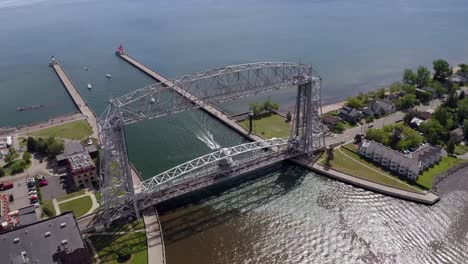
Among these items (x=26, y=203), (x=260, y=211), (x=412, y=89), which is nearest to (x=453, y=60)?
(x=412, y=89)

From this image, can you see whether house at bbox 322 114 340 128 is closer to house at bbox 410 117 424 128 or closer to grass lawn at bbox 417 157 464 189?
house at bbox 410 117 424 128

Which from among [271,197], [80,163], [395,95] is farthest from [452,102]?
[80,163]

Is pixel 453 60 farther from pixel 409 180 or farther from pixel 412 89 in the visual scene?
pixel 409 180

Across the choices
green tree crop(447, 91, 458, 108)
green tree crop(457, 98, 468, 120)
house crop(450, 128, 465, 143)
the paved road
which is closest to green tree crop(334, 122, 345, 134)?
the paved road

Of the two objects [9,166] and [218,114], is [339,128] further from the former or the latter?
[9,166]

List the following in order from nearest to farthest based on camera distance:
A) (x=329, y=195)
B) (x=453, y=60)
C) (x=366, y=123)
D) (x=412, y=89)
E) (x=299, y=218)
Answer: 1. (x=299, y=218)
2. (x=329, y=195)
3. (x=366, y=123)
4. (x=412, y=89)
5. (x=453, y=60)

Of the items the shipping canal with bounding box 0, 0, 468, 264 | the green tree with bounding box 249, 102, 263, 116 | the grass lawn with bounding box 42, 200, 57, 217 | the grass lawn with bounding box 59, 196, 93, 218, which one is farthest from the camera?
the green tree with bounding box 249, 102, 263, 116
